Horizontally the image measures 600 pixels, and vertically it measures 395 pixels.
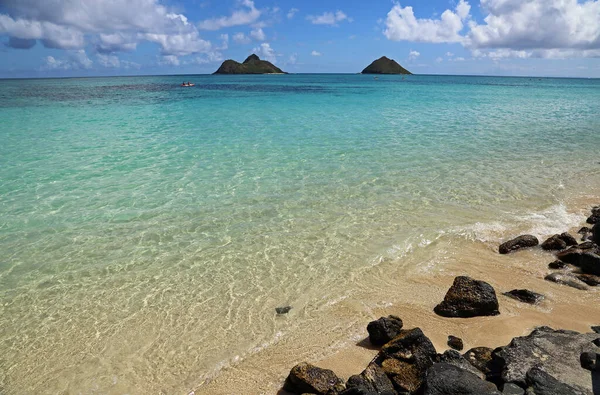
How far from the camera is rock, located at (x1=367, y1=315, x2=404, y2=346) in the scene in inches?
232

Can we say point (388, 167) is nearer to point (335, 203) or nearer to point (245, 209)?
point (335, 203)

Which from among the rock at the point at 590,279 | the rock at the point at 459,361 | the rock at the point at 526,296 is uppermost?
the rock at the point at 459,361

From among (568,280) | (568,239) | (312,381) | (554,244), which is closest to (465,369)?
(312,381)

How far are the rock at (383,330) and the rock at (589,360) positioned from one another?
224cm

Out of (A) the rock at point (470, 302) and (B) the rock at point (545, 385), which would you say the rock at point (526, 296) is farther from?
(B) the rock at point (545, 385)

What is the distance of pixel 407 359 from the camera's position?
5.19 meters

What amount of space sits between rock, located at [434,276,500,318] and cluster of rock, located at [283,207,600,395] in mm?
740

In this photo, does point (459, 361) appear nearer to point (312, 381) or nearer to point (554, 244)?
point (312, 381)

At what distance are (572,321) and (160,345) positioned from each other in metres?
6.43

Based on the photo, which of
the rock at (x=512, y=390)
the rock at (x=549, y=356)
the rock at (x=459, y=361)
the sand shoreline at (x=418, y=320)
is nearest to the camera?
the rock at (x=512, y=390)

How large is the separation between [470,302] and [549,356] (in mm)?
1758

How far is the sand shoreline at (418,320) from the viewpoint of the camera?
18.4 ft

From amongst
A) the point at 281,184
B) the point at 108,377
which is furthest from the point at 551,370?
the point at 281,184

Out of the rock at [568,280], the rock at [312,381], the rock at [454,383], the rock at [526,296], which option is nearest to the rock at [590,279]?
the rock at [568,280]
